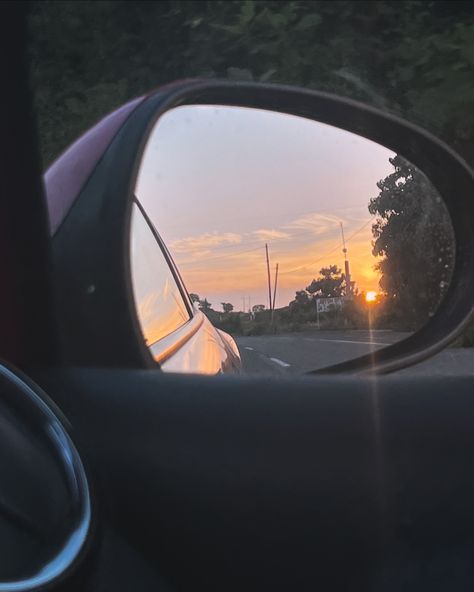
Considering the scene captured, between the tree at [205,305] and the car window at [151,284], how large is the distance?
11 centimetres

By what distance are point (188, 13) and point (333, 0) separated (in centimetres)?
122

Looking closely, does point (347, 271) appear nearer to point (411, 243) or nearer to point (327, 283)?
point (327, 283)

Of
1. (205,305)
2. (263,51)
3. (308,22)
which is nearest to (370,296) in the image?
(205,305)

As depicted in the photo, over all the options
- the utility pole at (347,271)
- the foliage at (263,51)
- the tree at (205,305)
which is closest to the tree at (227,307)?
the tree at (205,305)

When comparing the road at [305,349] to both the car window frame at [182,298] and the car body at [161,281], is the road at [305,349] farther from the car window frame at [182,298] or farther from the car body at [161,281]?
the car window frame at [182,298]

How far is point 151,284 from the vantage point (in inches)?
85.4

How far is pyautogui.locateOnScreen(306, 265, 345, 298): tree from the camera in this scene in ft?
6.67

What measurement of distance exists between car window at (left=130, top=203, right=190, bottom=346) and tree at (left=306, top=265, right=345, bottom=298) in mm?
373

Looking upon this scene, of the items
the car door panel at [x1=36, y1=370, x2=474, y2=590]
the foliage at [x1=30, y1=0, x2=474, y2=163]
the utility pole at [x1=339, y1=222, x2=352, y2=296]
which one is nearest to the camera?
the car door panel at [x1=36, y1=370, x2=474, y2=590]

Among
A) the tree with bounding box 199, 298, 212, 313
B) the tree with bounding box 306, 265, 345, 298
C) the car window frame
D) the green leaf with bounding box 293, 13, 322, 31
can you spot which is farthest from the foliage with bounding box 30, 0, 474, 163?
the tree with bounding box 306, 265, 345, 298

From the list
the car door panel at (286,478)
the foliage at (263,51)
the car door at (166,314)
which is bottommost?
the car door panel at (286,478)

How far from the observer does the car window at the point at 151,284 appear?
6.81 ft

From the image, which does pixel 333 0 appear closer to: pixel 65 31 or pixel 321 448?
pixel 65 31

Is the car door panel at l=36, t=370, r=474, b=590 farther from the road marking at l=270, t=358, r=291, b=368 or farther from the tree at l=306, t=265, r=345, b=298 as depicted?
the tree at l=306, t=265, r=345, b=298
